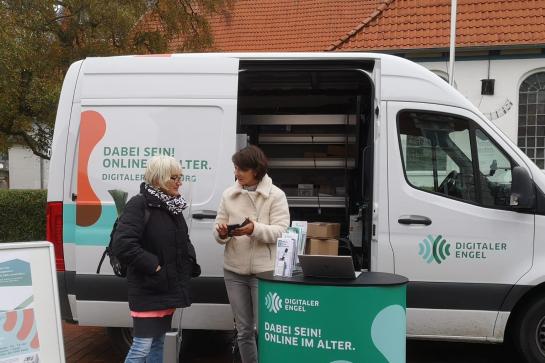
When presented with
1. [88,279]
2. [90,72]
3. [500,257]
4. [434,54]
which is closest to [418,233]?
[500,257]

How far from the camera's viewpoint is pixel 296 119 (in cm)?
562

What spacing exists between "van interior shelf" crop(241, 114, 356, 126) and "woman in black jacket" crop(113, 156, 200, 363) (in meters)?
2.43

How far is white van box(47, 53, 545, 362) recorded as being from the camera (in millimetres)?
4133

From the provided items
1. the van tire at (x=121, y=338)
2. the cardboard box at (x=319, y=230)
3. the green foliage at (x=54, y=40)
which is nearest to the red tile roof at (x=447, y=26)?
the green foliage at (x=54, y=40)

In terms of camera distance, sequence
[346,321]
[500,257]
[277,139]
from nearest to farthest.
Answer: [346,321], [500,257], [277,139]

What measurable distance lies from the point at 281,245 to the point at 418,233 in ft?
4.59

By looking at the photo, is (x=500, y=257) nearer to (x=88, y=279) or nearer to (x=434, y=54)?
(x=88, y=279)

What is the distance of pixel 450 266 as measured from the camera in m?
4.14

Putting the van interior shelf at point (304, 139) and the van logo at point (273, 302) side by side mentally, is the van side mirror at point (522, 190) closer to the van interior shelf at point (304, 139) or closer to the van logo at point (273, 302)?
the van interior shelf at point (304, 139)

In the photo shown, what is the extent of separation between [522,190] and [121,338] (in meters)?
3.51

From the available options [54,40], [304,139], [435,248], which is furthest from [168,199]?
[54,40]

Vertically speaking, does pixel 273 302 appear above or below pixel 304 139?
below

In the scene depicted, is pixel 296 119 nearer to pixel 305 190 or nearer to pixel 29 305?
pixel 305 190

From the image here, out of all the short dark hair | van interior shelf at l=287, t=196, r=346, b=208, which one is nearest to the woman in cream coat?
the short dark hair
